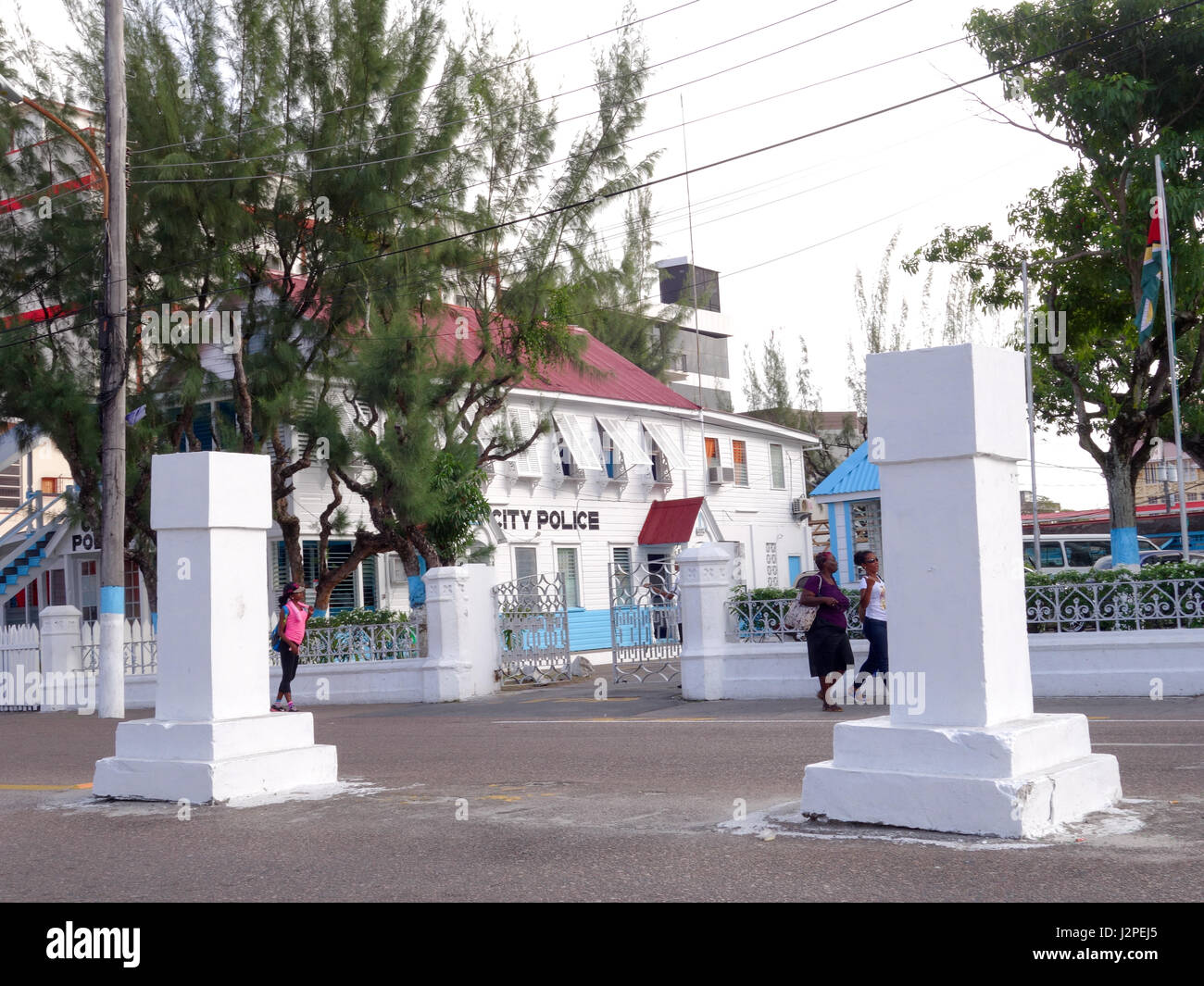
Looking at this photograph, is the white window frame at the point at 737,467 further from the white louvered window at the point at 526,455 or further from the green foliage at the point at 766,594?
the green foliage at the point at 766,594

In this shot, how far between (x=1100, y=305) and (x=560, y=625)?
40.5ft

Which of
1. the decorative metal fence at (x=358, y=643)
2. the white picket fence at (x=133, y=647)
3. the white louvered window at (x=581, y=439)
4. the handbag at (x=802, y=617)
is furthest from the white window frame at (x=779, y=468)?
the handbag at (x=802, y=617)

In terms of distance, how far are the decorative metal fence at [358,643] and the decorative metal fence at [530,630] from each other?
1.52 metres

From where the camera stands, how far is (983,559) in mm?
7145

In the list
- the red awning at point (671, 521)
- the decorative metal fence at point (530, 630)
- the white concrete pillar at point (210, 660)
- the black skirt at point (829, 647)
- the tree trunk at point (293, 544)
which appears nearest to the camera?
the white concrete pillar at point (210, 660)

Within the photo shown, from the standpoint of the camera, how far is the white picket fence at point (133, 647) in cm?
2253

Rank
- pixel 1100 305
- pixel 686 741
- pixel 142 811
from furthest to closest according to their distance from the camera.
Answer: pixel 1100 305
pixel 686 741
pixel 142 811

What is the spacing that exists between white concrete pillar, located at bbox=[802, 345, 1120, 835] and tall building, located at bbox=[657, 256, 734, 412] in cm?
4491

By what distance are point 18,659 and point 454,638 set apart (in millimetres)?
8726

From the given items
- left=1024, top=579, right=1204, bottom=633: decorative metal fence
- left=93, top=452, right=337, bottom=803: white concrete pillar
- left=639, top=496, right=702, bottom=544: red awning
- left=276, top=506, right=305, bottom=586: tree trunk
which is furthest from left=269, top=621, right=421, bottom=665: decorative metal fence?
left=639, top=496, right=702, bottom=544: red awning

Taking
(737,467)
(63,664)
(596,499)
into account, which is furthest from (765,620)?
(737,467)

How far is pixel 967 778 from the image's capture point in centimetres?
684
